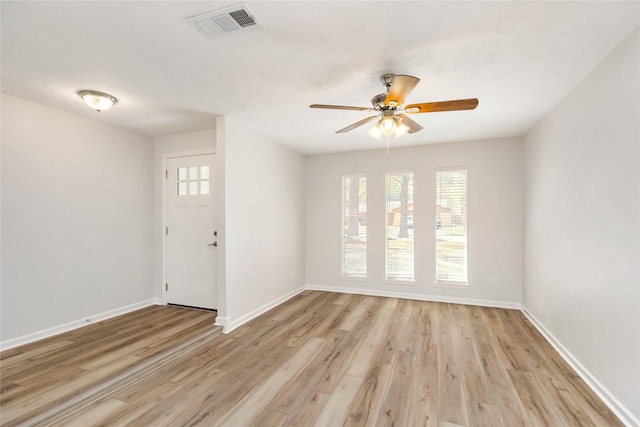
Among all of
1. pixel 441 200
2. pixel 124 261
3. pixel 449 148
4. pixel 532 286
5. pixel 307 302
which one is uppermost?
pixel 449 148

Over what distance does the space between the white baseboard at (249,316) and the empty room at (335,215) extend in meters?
0.04

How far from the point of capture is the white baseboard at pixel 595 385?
1.86 m

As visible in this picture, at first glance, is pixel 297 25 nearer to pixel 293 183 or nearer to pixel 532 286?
pixel 293 183

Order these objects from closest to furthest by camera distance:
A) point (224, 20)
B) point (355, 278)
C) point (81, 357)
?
point (224, 20)
point (81, 357)
point (355, 278)

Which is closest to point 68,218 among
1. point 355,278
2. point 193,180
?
point 193,180

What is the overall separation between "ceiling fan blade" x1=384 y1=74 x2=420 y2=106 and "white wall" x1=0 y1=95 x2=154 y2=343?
348 centimetres

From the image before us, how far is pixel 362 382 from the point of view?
239 centimetres

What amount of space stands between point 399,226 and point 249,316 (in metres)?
2.69

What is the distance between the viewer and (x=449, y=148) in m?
4.60

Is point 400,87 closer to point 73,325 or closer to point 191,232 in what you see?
point 191,232

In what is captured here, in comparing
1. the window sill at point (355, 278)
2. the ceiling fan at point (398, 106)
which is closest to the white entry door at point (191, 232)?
the window sill at point (355, 278)

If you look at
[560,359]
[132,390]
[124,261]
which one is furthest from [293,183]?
[560,359]

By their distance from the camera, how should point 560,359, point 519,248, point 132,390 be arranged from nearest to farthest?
1. point 132,390
2. point 560,359
3. point 519,248

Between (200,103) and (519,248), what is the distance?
14.9ft
